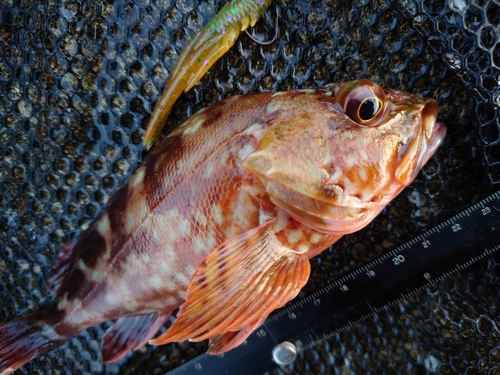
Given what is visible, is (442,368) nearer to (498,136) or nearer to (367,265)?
(367,265)

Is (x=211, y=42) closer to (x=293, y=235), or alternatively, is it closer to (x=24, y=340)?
(x=293, y=235)

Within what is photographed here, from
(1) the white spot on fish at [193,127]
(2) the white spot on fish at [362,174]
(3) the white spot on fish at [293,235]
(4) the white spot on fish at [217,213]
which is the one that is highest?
(1) the white spot on fish at [193,127]

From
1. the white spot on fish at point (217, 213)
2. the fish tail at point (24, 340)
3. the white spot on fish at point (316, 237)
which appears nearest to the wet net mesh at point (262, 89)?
the fish tail at point (24, 340)

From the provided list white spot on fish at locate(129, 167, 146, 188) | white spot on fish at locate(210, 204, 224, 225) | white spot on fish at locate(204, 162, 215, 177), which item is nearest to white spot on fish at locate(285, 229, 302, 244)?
white spot on fish at locate(210, 204, 224, 225)

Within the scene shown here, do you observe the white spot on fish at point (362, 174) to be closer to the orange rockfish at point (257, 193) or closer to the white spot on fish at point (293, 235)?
the orange rockfish at point (257, 193)

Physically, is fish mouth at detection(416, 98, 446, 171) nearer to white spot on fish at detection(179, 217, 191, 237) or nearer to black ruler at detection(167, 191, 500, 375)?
black ruler at detection(167, 191, 500, 375)

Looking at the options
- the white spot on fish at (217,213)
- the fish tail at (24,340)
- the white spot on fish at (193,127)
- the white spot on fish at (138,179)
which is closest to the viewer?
the white spot on fish at (217,213)
